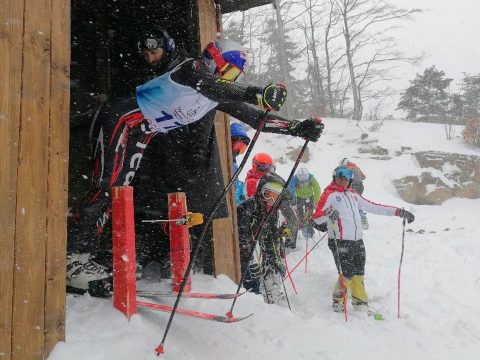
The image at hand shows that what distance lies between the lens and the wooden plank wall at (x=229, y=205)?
454 centimetres

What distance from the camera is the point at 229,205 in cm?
490

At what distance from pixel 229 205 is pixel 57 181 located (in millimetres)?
2675

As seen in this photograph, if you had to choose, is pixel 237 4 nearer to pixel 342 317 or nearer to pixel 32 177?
pixel 32 177

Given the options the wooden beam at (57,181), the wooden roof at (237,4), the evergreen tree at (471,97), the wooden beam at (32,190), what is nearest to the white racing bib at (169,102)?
the wooden beam at (57,181)

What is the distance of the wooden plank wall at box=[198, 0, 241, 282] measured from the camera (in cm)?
454

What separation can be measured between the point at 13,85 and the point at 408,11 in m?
26.9

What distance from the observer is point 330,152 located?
65.0 feet

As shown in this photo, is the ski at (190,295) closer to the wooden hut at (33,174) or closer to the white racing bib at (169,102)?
the wooden hut at (33,174)

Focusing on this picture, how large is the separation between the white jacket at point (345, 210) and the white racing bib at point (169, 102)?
3452 millimetres

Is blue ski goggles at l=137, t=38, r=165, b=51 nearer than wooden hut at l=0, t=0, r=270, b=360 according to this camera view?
No

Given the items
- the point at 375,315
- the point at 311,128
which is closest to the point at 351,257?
the point at 375,315

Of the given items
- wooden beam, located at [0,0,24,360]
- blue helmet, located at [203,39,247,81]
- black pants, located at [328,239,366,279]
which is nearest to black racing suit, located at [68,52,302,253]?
blue helmet, located at [203,39,247,81]

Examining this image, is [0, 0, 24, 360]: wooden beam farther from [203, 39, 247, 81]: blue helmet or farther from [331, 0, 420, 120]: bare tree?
[331, 0, 420, 120]: bare tree

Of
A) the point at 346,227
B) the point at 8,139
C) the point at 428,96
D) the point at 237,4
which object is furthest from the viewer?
the point at 428,96
